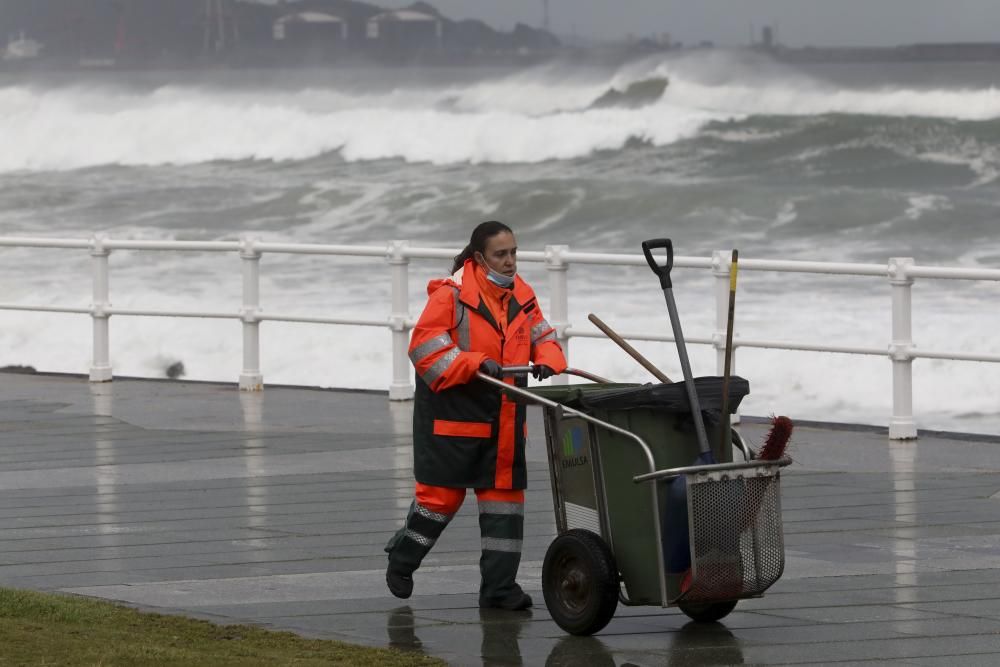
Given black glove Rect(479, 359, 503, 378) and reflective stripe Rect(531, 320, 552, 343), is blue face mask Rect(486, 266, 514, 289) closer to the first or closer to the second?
reflective stripe Rect(531, 320, 552, 343)

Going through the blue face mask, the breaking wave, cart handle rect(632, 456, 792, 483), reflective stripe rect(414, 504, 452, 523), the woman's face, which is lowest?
reflective stripe rect(414, 504, 452, 523)

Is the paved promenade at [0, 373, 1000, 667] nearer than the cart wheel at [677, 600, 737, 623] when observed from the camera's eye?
Yes

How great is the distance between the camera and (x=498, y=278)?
22.9ft

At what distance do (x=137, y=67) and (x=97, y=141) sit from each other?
1768 centimetres

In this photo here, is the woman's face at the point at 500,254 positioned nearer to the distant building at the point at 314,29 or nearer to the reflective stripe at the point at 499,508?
the reflective stripe at the point at 499,508

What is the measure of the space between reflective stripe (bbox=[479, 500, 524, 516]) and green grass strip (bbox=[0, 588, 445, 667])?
977 millimetres

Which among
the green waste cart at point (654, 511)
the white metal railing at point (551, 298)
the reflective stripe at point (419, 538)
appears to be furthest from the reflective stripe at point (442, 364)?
the white metal railing at point (551, 298)

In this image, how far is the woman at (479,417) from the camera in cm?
695

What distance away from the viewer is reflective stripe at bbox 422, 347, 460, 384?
686 centimetres

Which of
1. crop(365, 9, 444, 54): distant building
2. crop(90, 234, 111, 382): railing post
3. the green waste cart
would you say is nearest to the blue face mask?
the green waste cart

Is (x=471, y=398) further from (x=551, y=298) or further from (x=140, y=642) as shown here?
(x=551, y=298)

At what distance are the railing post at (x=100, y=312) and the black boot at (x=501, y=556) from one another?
341 inches

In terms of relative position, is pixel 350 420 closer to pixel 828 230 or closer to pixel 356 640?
pixel 356 640

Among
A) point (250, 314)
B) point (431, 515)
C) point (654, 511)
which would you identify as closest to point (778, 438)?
point (654, 511)
